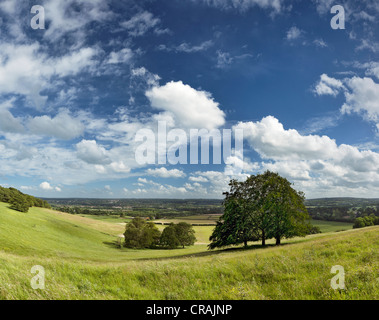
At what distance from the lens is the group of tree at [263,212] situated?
34.6 meters

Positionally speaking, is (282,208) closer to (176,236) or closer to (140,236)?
(176,236)

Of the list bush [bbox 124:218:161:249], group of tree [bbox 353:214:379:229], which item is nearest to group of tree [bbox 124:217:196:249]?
bush [bbox 124:218:161:249]

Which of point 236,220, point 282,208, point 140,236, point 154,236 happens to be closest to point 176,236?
point 154,236

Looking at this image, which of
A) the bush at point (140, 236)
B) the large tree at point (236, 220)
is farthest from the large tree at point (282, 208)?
the bush at point (140, 236)

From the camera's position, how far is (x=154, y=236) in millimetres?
88250

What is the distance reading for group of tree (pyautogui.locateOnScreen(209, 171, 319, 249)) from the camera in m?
34.6

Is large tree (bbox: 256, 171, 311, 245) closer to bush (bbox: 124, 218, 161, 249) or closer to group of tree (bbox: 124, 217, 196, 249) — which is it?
group of tree (bbox: 124, 217, 196, 249)

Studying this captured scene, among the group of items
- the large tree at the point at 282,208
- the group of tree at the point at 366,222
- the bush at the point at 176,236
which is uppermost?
the large tree at the point at 282,208

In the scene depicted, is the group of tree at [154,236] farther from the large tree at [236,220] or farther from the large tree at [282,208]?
the large tree at [282,208]

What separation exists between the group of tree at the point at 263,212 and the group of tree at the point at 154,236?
48.0m

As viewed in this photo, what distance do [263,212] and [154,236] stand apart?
62.5m

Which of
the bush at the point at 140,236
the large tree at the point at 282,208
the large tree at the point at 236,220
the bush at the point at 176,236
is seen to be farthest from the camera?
the bush at the point at 176,236

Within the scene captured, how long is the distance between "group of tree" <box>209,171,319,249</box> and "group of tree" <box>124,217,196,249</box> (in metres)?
48.0

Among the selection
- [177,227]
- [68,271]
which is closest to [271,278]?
[68,271]
